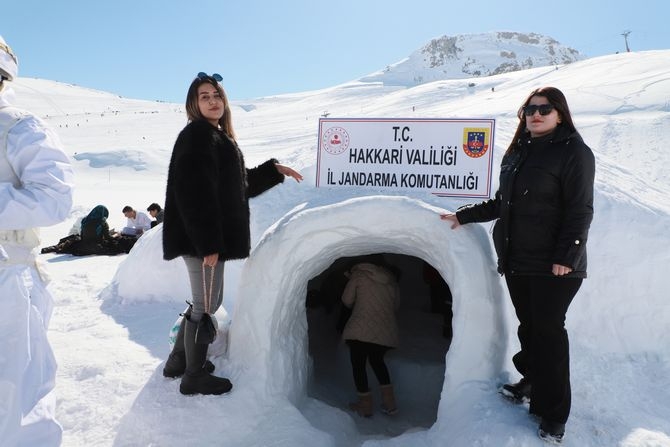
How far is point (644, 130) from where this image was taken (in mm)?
8922

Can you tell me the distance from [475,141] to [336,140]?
3.17 ft

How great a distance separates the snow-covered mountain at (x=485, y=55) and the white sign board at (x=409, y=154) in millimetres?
74515

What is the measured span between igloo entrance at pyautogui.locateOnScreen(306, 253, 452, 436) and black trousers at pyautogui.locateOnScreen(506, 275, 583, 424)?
58.5 inches

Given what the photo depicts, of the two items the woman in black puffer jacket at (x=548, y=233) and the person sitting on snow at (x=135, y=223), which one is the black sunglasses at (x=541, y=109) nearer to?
the woman in black puffer jacket at (x=548, y=233)

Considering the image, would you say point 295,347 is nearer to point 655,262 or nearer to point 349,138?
point 349,138

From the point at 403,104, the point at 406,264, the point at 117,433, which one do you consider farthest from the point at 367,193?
the point at 403,104

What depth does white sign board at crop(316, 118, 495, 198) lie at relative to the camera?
304cm

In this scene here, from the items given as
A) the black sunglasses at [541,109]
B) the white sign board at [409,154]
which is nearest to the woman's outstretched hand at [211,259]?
the white sign board at [409,154]

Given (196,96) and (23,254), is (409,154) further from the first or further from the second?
(23,254)

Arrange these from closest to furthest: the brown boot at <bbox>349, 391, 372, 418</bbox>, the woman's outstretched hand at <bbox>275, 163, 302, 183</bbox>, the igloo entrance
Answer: the woman's outstretched hand at <bbox>275, 163, 302, 183</bbox>, the brown boot at <bbox>349, 391, 372, 418</bbox>, the igloo entrance

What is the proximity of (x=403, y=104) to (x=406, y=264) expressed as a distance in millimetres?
24068

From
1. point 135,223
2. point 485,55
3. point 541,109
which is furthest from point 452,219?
point 485,55

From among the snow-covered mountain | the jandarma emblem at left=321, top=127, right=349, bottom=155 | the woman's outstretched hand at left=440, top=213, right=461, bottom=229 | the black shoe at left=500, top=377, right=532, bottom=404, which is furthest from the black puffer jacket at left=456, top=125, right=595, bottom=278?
the snow-covered mountain

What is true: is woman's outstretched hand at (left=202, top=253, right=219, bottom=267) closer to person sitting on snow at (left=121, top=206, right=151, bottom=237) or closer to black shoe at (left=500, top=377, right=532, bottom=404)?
black shoe at (left=500, top=377, right=532, bottom=404)
